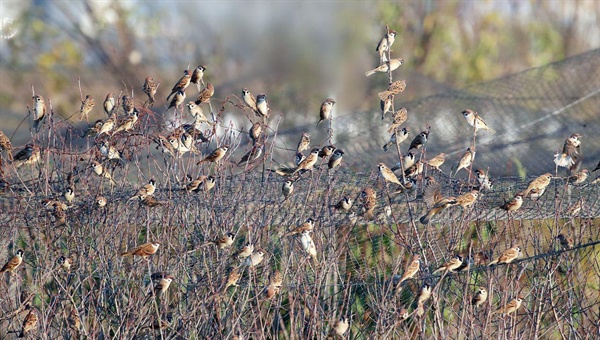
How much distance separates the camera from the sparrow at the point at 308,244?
5.37m

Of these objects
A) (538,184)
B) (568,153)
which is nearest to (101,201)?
(538,184)

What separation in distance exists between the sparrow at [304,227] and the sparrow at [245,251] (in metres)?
0.22

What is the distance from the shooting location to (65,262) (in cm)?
560

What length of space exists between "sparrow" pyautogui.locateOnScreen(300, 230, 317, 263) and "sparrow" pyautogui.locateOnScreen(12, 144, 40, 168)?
1.99 metres

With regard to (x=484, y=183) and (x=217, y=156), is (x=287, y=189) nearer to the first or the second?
(x=217, y=156)

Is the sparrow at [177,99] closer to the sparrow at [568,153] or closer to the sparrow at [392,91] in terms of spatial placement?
the sparrow at [392,91]

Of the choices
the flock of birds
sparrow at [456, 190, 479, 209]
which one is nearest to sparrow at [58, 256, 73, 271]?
the flock of birds

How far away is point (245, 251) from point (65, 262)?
1139 millimetres

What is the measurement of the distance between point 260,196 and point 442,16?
1499cm

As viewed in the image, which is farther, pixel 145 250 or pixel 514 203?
pixel 514 203

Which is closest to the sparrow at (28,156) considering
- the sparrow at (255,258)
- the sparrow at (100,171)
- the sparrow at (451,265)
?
the sparrow at (100,171)

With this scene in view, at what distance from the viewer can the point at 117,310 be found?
5551mm

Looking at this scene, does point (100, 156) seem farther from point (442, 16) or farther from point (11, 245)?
point (442, 16)

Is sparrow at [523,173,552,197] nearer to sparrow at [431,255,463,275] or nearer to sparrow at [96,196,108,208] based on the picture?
sparrow at [431,255,463,275]
